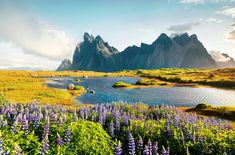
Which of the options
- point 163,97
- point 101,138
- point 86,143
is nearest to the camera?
point 86,143

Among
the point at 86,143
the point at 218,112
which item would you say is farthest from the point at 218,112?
the point at 86,143

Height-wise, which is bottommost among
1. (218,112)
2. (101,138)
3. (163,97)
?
(163,97)

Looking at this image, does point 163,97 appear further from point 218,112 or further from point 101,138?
point 101,138

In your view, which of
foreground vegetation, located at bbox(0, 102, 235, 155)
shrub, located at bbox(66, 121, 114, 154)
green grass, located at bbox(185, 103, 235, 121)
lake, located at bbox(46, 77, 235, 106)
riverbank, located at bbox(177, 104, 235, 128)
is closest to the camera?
foreground vegetation, located at bbox(0, 102, 235, 155)

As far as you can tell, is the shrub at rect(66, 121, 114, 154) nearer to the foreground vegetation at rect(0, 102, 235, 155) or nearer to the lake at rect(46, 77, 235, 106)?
the foreground vegetation at rect(0, 102, 235, 155)

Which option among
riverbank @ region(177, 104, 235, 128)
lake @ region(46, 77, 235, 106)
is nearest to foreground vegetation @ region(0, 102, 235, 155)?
riverbank @ region(177, 104, 235, 128)

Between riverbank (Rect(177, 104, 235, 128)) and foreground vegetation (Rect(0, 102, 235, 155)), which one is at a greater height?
foreground vegetation (Rect(0, 102, 235, 155))

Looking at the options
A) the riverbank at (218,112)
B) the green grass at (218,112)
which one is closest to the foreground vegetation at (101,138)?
the riverbank at (218,112)

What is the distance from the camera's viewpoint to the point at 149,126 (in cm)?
1700

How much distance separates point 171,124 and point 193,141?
3.08 metres

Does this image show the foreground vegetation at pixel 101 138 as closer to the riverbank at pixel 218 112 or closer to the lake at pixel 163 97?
the riverbank at pixel 218 112

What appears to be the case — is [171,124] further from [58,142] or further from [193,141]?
[58,142]

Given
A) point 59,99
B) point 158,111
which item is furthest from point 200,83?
point 158,111

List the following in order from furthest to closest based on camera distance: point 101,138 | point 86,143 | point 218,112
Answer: point 218,112, point 101,138, point 86,143
